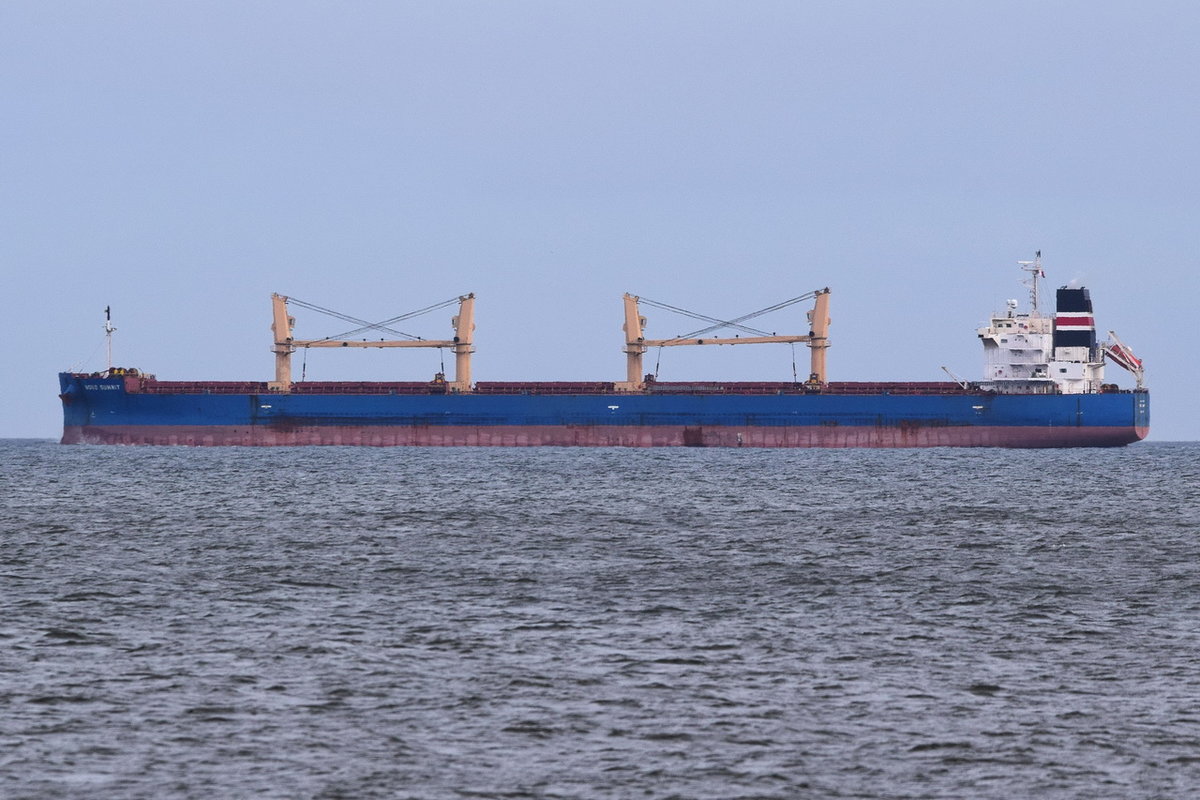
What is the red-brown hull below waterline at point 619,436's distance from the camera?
7112 centimetres

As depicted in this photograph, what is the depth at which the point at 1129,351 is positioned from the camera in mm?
75250

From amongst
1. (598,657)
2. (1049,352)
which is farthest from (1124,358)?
(598,657)

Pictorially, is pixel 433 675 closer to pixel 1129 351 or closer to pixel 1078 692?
pixel 1078 692

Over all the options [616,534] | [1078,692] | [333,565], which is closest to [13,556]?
[333,565]

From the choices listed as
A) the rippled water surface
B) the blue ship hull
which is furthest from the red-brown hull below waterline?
the rippled water surface

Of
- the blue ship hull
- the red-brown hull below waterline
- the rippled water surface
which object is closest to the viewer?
the rippled water surface

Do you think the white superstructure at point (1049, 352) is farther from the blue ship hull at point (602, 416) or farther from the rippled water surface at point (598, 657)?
the rippled water surface at point (598, 657)

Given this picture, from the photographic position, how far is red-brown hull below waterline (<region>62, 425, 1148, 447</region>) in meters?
71.1

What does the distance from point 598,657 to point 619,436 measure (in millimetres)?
57254

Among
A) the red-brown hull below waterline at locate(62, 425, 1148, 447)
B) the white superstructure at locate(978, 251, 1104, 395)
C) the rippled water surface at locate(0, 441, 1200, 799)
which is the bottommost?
the rippled water surface at locate(0, 441, 1200, 799)

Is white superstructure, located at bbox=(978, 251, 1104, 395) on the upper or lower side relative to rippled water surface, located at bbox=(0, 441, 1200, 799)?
upper

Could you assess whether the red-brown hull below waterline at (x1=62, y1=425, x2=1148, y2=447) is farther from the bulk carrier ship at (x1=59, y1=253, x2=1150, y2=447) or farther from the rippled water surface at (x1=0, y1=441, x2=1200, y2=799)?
the rippled water surface at (x1=0, y1=441, x2=1200, y2=799)

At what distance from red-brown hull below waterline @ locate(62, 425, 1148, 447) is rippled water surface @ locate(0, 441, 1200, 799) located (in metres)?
36.0

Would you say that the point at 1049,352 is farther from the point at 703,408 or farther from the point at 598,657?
the point at 598,657
